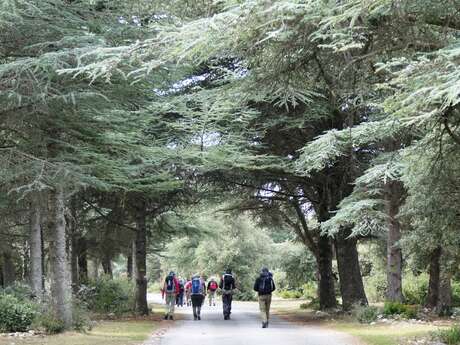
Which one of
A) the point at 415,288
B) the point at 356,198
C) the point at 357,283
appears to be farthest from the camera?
the point at 415,288

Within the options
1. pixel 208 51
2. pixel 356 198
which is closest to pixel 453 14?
pixel 208 51

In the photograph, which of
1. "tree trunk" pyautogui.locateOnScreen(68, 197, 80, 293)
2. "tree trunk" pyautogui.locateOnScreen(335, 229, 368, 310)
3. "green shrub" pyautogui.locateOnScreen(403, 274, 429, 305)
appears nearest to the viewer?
"tree trunk" pyautogui.locateOnScreen(335, 229, 368, 310)

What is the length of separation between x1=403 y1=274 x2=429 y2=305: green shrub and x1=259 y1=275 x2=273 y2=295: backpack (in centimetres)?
1046

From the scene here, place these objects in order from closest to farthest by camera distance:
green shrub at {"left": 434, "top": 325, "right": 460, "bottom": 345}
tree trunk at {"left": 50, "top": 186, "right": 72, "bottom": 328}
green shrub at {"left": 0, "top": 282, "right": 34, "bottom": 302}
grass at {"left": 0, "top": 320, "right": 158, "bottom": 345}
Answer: green shrub at {"left": 434, "top": 325, "right": 460, "bottom": 345}, grass at {"left": 0, "top": 320, "right": 158, "bottom": 345}, tree trunk at {"left": 50, "top": 186, "right": 72, "bottom": 328}, green shrub at {"left": 0, "top": 282, "right": 34, "bottom": 302}

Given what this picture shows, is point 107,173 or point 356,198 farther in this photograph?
point 356,198

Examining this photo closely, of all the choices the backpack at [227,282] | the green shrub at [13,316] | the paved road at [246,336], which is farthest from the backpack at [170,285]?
the green shrub at [13,316]

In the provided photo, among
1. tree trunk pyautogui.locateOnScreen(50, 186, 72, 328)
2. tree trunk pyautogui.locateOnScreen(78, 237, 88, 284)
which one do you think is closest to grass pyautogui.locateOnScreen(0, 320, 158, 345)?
tree trunk pyautogui.locateOnScreen(50, 186, 72, 328)

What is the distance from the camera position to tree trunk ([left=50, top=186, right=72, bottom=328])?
15.1m

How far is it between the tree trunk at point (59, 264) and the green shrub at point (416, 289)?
52.5ft

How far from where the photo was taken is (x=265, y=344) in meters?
12.8

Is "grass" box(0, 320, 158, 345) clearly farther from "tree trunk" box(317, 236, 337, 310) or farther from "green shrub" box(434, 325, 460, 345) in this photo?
"tree trunk" box(317, 236, 337, 310)

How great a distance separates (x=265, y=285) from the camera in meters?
17.9

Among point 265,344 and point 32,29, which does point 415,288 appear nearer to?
point 265,344

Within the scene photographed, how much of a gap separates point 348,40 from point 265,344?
760 centimetres
